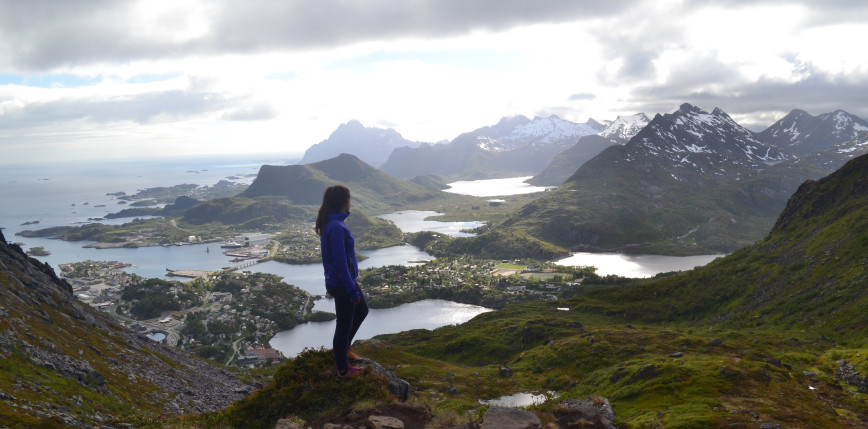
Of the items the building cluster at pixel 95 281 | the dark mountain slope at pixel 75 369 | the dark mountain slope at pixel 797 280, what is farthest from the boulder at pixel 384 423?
the building cluster at pixel 95 281

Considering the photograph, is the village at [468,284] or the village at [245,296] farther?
the village at [468,284]

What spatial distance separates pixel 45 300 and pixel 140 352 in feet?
36.5

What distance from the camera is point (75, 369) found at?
108 ft

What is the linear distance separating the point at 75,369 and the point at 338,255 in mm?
31927

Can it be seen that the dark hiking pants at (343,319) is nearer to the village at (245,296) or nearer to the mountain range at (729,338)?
the mountain range at (729,338)

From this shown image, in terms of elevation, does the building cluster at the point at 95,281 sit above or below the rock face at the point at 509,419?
below

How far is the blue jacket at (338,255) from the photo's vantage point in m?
13.2

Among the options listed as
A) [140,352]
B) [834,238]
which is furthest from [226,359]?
[834,238]

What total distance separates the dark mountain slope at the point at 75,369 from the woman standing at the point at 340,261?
9932mm

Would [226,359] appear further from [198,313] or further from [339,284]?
[339,284]

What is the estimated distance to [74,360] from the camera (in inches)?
1374

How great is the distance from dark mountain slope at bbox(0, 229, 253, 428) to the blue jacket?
10630 millimetres

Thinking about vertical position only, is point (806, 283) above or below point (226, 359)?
above

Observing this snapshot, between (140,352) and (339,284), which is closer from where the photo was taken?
(339,284)
